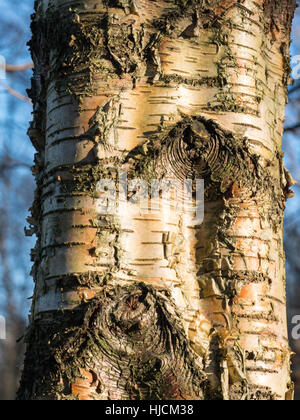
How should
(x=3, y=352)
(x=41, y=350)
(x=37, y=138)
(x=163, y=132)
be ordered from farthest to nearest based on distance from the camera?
(x=3, y=352), (x=37, y=138), (x=163, y=132), (x=41, y=350)

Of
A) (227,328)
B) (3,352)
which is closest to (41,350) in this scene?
(227,328)

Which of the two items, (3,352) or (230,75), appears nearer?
(230,75)

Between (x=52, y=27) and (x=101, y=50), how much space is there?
294 millimetres

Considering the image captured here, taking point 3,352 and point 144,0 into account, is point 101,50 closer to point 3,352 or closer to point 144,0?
point 144,0

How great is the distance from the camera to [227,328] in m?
2.07

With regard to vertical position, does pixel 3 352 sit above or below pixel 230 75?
above

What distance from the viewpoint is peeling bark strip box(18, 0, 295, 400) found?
191 cm

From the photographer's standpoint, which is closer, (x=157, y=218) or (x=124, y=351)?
(x=124, y=351)

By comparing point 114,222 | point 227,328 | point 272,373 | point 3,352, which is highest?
point 3,352

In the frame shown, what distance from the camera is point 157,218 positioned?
6.74 feet

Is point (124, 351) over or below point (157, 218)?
below

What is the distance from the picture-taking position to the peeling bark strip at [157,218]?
1905mm

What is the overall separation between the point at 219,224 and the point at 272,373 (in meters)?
0.58

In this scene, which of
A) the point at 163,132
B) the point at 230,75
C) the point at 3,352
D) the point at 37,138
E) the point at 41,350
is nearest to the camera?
the point at 41,350
